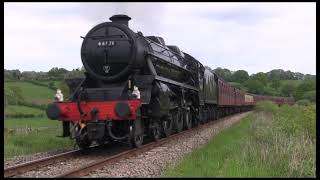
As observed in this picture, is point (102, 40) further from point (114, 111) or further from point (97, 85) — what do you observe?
point (114, 111)

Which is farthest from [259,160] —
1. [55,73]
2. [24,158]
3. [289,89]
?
[55,73]

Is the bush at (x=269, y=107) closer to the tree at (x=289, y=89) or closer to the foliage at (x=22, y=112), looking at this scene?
the tree at (x=289, y=89)

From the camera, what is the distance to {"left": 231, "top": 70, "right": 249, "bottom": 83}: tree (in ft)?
298

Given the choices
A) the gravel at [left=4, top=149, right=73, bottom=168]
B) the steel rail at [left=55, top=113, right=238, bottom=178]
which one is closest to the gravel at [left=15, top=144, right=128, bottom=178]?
the steel rail at [left=55, top=113, right=238, bottom=178]

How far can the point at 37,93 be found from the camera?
5650 centimetres

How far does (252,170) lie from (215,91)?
19365mm

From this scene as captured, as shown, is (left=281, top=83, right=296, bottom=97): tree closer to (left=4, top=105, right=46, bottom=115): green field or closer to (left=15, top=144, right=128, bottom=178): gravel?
(left=15, top=144, right=128, bottom=178): gravel

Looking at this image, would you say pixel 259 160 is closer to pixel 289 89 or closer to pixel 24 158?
pixel 24 158

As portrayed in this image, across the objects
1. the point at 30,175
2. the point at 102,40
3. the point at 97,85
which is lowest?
the point at 30,175

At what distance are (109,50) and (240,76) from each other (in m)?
82.7

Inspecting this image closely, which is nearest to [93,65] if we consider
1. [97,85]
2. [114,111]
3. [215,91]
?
[97,85]

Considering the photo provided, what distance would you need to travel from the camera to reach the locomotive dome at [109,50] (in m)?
13.1

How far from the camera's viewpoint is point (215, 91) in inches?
1082

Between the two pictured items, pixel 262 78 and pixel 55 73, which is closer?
pixel 55 73
